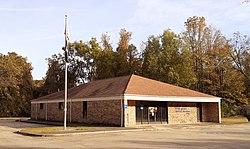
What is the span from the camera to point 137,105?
96.2 ft

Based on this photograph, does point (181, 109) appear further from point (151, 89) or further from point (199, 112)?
point (151, 89)

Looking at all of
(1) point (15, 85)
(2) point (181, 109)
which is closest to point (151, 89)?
(2) point (181, 109)

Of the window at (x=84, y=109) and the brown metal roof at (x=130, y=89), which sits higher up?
the brown metal roof at (x=130, y=89)

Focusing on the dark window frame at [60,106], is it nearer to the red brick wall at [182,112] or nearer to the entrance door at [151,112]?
the entrance door at [151,112]

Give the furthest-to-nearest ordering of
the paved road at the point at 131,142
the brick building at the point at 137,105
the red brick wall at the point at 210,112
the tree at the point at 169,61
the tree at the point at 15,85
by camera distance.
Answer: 1. the tree at the point at 15,85
2. the tree at the point at 169,61
3. the red brick wall at the point at 210,112
4. the brick building at the point at 137,105
5. the paved road at the point at 131,142

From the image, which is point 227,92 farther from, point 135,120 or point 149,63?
point 135,120

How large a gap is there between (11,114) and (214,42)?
124ft

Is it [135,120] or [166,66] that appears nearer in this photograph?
[135,120]

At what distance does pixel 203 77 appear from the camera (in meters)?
52.2

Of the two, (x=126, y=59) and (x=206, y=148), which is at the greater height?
(x=126, y=59)

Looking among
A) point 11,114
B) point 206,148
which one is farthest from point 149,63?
point 206,148

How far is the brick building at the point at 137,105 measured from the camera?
28.2 m

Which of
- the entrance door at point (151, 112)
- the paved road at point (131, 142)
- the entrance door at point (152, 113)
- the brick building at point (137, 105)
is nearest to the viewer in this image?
the paved road at point (131, 142)

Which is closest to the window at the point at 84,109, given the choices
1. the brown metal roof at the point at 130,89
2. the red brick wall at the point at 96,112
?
the red brick wall at the point at 96,112
